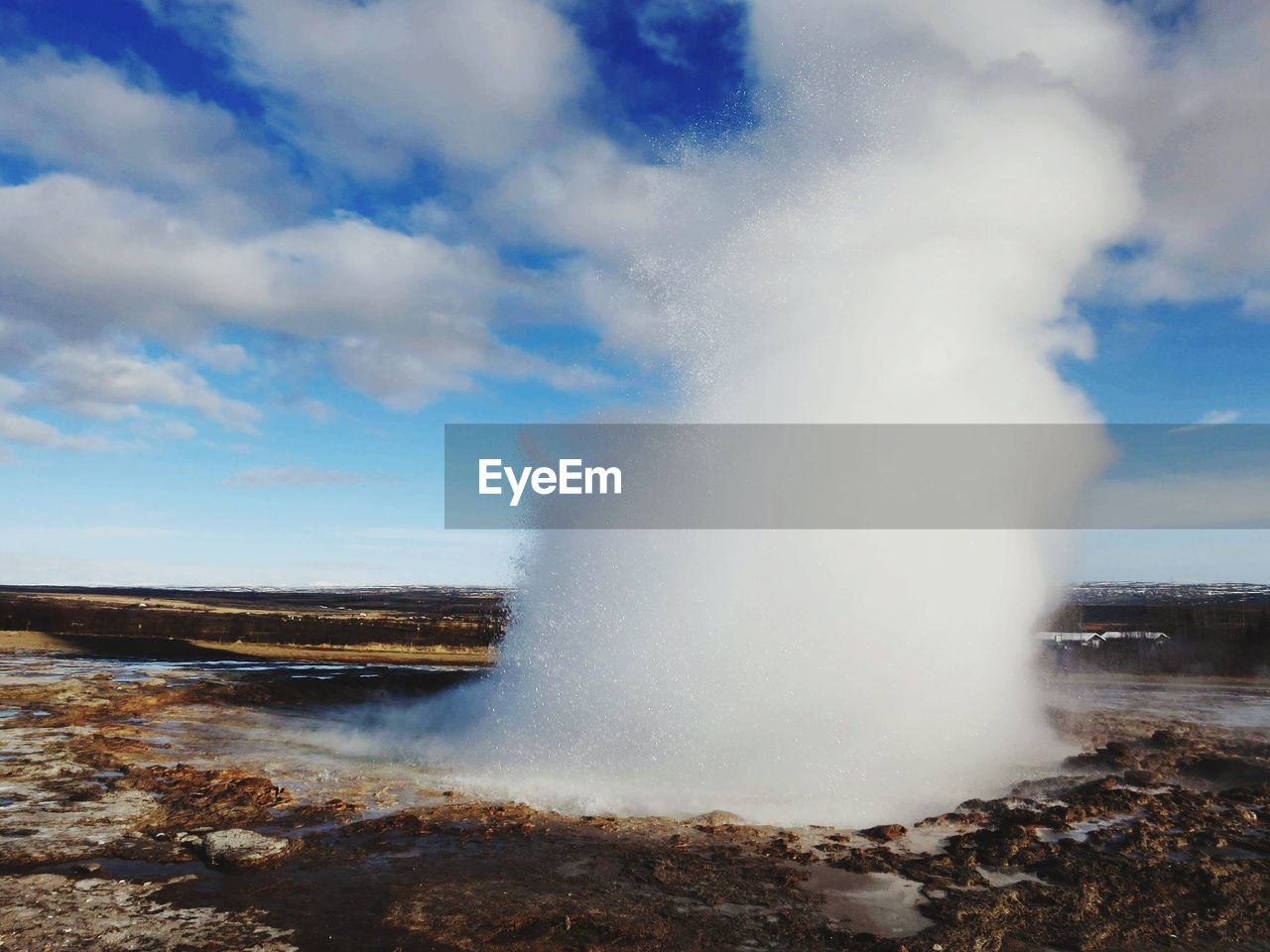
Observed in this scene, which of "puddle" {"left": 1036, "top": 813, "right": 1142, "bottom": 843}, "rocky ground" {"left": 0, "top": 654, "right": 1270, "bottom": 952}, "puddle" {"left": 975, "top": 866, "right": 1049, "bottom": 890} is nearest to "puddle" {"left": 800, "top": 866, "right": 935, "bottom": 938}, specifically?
"rocky ground" {"left": 0, "top": 654, "right": 1270, "bottom": 952}

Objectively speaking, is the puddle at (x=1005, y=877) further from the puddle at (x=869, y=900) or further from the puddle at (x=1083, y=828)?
the puddle at (x=1083, y=828)

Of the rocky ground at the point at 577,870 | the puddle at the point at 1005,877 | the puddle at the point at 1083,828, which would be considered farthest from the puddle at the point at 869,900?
the puddle at the point at 1083,828

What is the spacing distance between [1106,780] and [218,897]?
36.9 feet

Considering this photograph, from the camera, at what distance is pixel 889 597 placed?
13.4m

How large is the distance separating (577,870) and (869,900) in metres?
2.65

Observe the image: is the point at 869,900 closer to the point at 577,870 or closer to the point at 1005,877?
the point at 1005,877

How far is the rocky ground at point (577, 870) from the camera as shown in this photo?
237 inches

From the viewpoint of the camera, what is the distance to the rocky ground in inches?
237

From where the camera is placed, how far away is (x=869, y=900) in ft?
22.3

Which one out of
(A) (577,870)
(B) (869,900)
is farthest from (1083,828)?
(A) (577,870)

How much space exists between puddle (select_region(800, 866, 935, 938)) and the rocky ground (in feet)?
0.08

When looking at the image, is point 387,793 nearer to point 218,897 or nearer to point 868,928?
point 218,897

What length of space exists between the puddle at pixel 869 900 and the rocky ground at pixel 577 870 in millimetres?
25

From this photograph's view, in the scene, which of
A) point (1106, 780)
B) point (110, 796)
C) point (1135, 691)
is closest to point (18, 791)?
point (110, 796)
